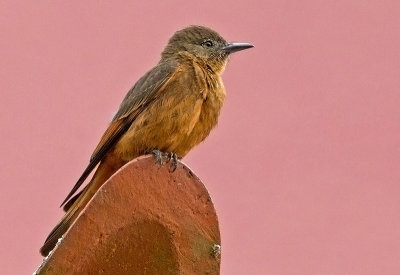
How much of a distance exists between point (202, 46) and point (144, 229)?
3386 mm

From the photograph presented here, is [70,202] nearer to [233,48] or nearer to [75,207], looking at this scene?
[75,207]

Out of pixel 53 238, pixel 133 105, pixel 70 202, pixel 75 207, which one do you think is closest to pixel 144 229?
pixel 53 238

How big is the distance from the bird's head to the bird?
0.73ft

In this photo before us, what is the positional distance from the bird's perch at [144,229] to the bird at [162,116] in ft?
5.21

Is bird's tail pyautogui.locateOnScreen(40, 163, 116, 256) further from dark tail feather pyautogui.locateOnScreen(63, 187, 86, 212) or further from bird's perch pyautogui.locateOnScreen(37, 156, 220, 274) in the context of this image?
bird's perch pyautogui.locateOnScreen(37, 156, 220, 274)

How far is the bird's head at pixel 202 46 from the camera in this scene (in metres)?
5.65

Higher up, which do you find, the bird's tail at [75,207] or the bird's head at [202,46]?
the bird's head at [202,46]

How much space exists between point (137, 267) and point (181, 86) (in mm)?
2441

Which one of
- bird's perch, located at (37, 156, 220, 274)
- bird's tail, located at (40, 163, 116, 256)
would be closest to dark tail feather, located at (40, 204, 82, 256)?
bird's tail, located at (40, 163, 116, 256)

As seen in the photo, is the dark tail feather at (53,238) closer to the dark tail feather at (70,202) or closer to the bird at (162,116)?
the dark tail feather at (70,202)

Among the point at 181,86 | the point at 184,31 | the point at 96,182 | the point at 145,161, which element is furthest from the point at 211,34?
the point at 145,161

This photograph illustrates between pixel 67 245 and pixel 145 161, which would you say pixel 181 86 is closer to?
pixel 145 161

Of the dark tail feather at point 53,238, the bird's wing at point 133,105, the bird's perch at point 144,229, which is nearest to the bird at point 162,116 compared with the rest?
the bird's wing at point 133,105

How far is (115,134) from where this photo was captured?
16.0 feet
